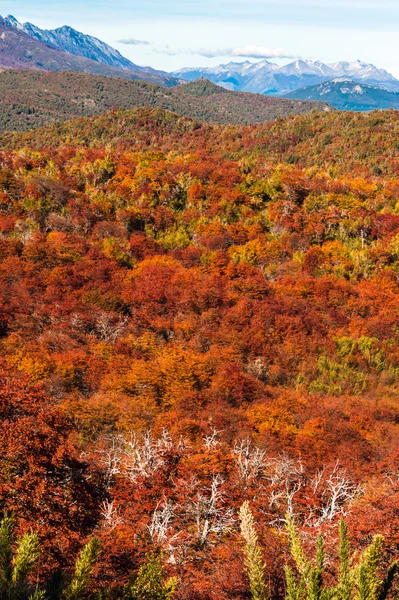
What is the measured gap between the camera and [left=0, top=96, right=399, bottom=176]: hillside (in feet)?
346

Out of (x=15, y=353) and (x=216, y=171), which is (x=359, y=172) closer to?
(x=216, y=171)

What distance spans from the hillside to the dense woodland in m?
4.28

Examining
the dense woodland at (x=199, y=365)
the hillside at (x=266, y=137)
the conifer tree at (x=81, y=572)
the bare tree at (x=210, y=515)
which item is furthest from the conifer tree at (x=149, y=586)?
the hillside at (x=266, y=137)

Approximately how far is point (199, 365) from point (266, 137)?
95.7 meters

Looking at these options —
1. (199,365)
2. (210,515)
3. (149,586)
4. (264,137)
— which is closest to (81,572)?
(149,586)

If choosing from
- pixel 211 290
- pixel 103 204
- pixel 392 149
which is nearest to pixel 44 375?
pixel 211 290

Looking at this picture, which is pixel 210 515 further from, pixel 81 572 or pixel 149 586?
pixel 81 572

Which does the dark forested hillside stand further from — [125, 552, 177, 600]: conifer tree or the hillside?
[125, 552, 177, 600]: conifer tree

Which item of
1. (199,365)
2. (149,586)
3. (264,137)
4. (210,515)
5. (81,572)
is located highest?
(264,137)

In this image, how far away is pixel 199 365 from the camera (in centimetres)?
3859

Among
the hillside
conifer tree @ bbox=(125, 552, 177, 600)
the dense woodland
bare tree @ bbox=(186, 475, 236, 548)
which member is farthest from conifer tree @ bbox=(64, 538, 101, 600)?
the hillside

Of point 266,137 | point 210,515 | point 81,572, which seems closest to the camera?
point 81,572

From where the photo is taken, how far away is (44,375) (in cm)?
3284

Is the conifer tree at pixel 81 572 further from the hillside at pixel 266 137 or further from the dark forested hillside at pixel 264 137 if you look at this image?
the hillside at pixel 266 137
